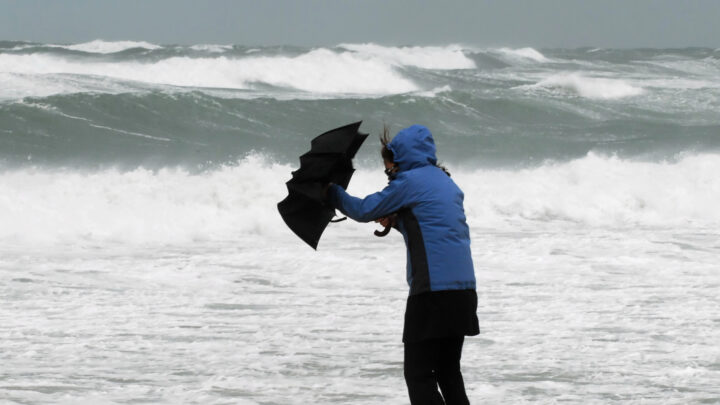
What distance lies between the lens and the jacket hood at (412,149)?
386 cm

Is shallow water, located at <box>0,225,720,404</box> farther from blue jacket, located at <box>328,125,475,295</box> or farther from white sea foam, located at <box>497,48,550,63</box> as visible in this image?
white sea foam, located at <box>497,48,550,63</box>

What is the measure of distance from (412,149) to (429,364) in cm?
77

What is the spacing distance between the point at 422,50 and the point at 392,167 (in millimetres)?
56601

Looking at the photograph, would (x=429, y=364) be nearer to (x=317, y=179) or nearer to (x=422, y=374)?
(x=422, y=374)

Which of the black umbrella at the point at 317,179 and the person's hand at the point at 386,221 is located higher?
the black umbrella at the point at 317,179

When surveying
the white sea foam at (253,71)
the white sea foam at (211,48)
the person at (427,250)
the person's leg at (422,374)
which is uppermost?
Result: the white sea foam at (211,48)

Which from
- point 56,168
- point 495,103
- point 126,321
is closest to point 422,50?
point 495,103

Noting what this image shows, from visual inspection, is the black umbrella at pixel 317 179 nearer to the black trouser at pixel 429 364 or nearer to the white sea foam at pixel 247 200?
the black trouser at pixel 429 364

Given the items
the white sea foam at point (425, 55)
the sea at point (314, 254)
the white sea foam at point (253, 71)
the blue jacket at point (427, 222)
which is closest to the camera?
the blue jacket at point (427, 222)

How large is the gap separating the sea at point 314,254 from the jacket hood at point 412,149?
6.25ft

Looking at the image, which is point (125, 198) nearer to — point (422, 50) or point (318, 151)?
point (318, 151)

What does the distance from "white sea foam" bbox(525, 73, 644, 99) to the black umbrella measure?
1048 inches

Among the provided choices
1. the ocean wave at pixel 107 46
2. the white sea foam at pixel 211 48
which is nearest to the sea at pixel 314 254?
the white sea foam at pixel 211 48

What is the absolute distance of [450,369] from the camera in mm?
3934
